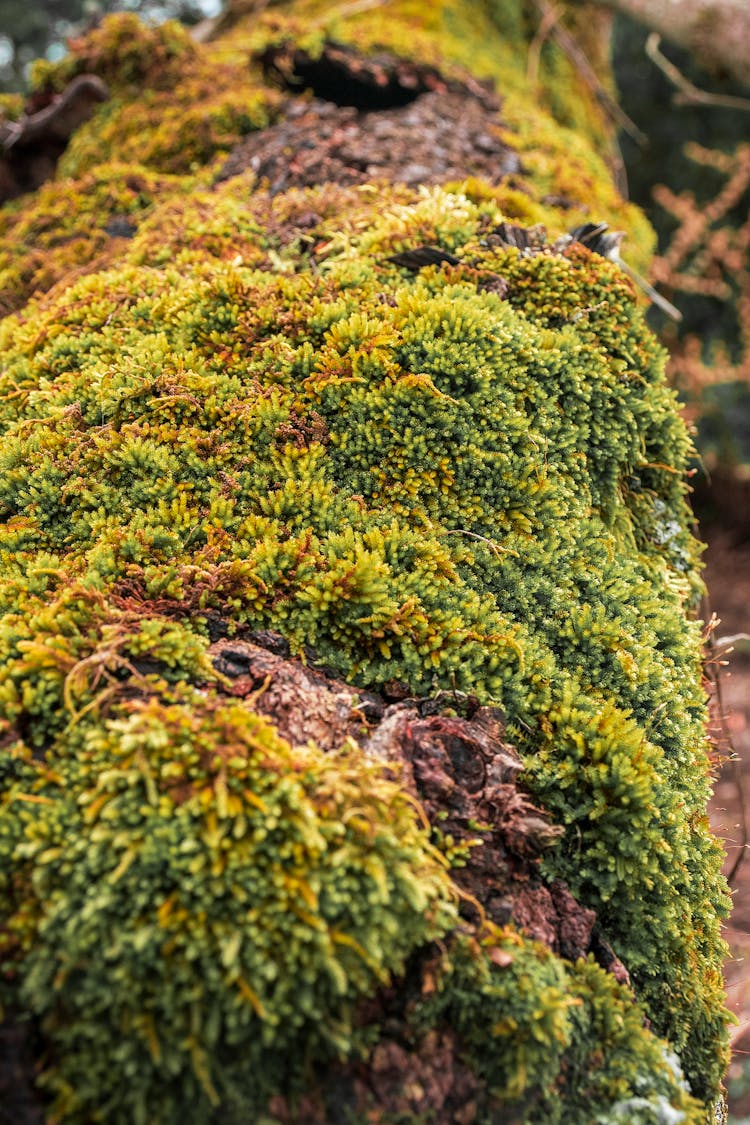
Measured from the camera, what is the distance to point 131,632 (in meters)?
2.12

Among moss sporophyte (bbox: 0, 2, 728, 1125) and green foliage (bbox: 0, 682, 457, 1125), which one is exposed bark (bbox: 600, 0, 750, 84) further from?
green foliage (bbox: 0, 682, 457, 1125)

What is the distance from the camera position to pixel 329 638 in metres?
2.39

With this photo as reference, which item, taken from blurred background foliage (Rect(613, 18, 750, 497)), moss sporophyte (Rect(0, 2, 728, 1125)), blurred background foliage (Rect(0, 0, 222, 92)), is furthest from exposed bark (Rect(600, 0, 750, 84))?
blurred background foliage (Rect(0, 0, 222, 92))

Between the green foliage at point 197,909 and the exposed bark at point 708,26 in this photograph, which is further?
the exposed bark at point 708,26

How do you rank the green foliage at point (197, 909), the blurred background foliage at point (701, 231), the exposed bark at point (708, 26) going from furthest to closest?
the blurred background foliage at point (701, 231) → the exposed bark at point (708, 26) → the green foliage at point (197, 909)

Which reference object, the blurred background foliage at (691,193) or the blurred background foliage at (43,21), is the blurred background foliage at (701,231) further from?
the blurred background foliage at (43,21)

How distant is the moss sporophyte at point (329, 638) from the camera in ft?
5.39

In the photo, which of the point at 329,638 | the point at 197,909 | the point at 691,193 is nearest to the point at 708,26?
the point at 691,193

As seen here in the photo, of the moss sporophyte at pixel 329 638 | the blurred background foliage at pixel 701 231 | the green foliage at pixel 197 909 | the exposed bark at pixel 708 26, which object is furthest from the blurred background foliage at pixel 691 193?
the green foliage at pixel 197 909

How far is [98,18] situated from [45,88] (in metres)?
0.76

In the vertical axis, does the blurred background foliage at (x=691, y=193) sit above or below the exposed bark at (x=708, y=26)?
below

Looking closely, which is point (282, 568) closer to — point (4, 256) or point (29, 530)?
point (29, 530)

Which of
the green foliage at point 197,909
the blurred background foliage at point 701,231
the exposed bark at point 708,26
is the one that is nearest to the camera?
the green foliage at point 197,909

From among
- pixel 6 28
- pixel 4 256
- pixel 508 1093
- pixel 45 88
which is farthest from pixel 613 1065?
pixel 6 28
